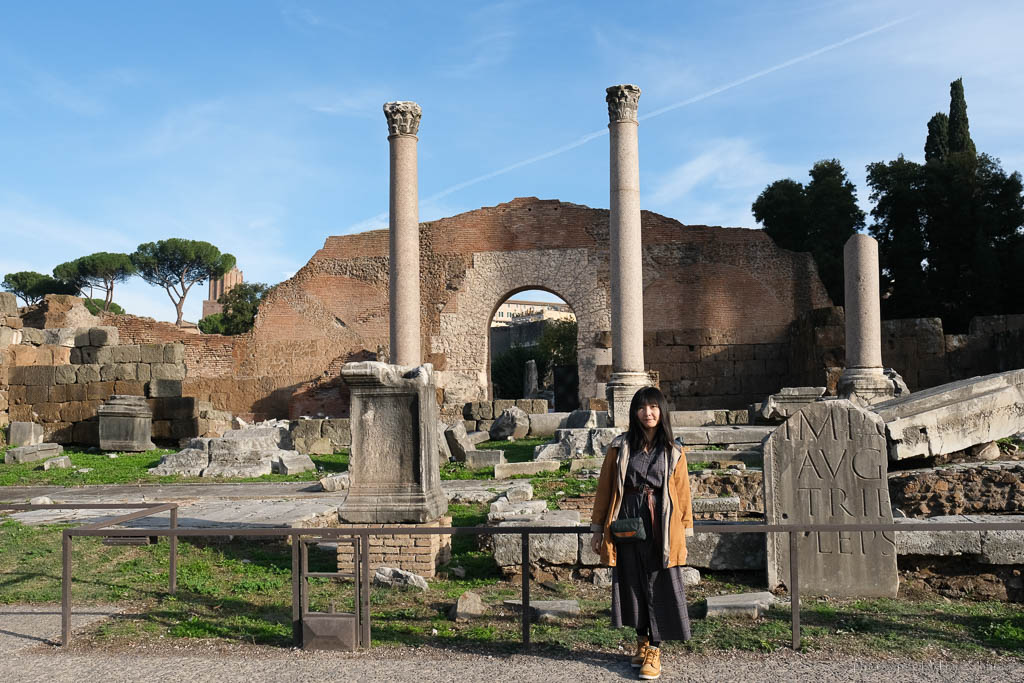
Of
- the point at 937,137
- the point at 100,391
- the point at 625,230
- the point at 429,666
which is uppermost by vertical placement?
the point at 937,137

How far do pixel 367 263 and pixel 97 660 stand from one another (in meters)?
19.8

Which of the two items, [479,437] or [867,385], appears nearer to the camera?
[867,385]

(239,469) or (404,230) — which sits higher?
(404,230)

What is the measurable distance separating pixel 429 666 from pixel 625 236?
39.7ft

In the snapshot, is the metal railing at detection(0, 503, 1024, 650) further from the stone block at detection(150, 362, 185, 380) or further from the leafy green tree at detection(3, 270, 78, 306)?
the leafy green tree at detection(3, 270, 78, 306)

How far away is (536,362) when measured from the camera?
39.4 meters

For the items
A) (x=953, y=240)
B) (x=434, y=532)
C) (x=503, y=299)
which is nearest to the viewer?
(x=434, y=532)

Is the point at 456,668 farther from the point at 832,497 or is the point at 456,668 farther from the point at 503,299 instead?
the point at 503,299

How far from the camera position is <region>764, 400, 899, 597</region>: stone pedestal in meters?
5.24

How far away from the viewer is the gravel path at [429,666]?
3883mm

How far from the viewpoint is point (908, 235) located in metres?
25.2

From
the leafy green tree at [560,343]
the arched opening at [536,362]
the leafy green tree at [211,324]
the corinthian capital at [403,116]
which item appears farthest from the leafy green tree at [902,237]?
the leafy green tree at [211,324]

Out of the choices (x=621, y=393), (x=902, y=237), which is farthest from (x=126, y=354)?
(x=902, y=237)

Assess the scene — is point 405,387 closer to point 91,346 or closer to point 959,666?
point 959,666
